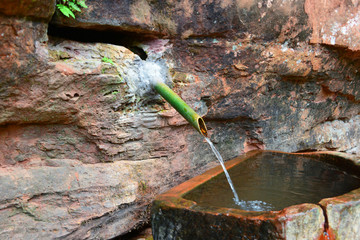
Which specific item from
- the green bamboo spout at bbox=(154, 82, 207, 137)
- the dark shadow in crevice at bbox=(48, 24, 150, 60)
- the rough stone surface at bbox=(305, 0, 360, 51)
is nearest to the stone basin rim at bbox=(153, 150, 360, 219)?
the green bamboo spout at bbox=(154, 82, 207, 137)

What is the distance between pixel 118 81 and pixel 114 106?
232 mm

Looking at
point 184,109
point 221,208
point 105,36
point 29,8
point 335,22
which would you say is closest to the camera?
point 29,8

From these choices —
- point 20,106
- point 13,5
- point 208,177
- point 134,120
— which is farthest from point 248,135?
point 13,5

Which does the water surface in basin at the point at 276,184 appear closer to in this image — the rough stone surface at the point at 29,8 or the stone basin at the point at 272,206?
the stone basin at the point at 272,206

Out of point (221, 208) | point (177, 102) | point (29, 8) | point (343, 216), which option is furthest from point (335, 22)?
point (29, 8)

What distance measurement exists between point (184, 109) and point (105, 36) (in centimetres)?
117

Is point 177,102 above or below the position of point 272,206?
above

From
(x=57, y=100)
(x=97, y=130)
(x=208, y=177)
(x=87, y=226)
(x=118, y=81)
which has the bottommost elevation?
(x=87, y=226)

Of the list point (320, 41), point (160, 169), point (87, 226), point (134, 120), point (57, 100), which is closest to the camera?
point (57, 100)

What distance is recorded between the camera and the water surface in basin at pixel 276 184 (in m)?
2.62

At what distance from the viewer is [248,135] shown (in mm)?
4066

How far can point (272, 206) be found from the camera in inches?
100.0

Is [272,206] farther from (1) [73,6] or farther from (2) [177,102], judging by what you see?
(1) [73,6]

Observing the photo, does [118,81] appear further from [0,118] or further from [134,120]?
[0,118]
